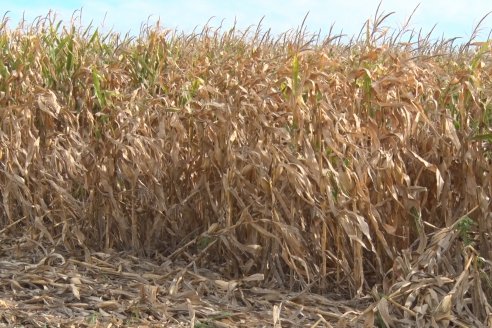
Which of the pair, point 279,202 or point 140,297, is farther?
point 279,202

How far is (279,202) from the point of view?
11.1 ft

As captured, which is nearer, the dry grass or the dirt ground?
the dirt ground

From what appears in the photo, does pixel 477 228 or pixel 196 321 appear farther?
pixel 477 228

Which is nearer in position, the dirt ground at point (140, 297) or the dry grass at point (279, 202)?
the dirt ground at point (140, 297)

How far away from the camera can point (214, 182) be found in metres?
3.58

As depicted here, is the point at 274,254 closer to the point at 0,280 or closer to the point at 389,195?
the point at 389,195

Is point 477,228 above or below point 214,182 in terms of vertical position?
below

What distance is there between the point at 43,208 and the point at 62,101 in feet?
3.02

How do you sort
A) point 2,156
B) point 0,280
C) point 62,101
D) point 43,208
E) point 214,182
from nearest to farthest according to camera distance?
1. point 0,280
2. point 214,182
3. point 43,208
4. point 2,156
5. point 62,101

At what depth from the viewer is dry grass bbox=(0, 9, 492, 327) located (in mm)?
3154

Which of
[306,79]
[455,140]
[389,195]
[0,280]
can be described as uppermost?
[306,79]

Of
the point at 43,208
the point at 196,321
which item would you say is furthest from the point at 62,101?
the point at 196,321

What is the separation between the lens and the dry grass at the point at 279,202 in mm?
3154

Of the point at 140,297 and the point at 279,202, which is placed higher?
the point at 279,202
